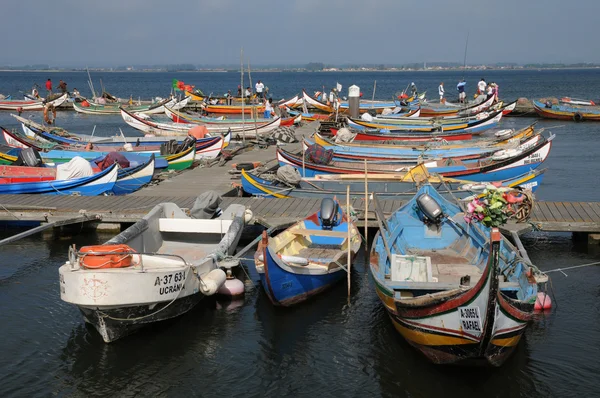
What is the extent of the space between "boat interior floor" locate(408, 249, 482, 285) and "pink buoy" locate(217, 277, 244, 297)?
3358 mm

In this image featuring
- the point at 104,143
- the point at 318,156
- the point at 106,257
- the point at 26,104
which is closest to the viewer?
the point at 106,257

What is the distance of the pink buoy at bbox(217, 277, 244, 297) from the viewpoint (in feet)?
42.1

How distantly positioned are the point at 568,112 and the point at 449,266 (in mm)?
40330

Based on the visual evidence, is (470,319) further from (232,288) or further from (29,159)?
(29,159)

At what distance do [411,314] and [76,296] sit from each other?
4997 mm

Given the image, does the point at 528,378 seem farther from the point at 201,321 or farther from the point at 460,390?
the point at 201,321

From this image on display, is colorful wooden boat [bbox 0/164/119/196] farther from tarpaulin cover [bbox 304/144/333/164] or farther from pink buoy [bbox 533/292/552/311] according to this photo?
pink buoy [bbox 533/292/552/311]

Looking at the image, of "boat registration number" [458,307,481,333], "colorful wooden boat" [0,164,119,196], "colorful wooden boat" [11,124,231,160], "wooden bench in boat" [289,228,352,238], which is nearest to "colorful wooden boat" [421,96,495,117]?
"colorful wooden boat" [11,124,231,160]

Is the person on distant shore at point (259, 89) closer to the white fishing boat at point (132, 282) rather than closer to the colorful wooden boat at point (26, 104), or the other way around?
the colorful wooden boat at point (26, 104)

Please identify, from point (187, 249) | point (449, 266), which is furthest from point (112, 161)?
point (449, 266)

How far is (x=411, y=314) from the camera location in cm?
970

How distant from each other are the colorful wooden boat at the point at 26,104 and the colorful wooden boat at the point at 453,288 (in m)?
51.5

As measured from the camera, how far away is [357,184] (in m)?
18.1

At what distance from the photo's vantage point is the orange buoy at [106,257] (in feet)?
33.3
